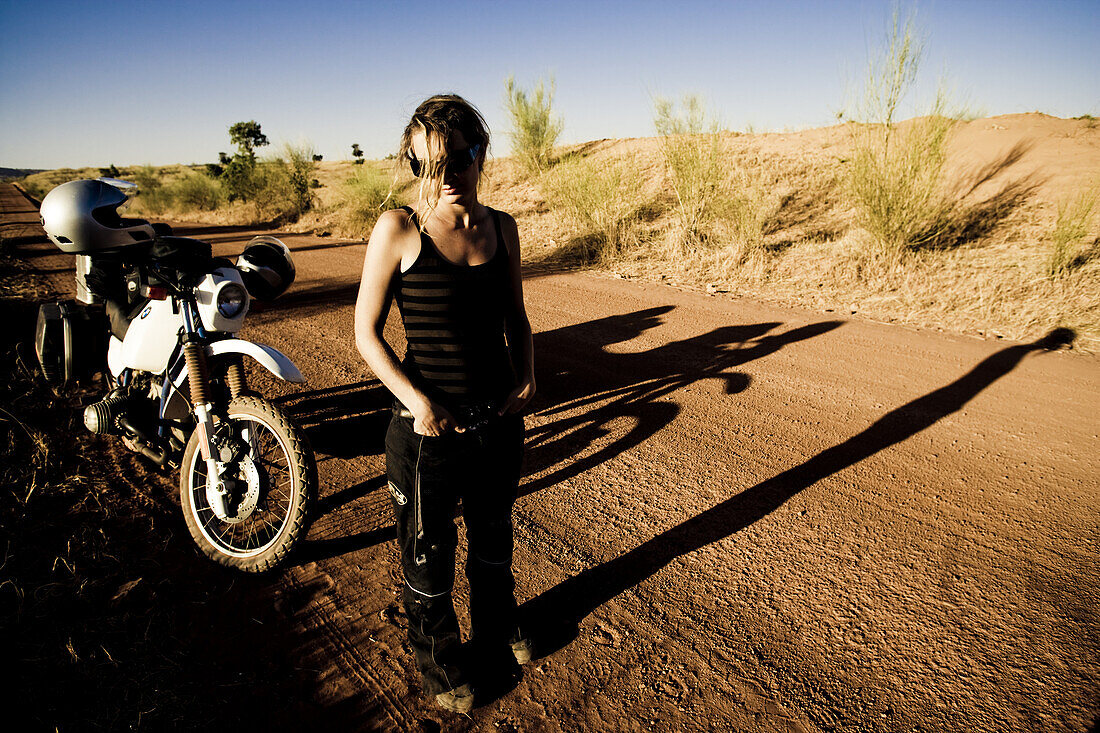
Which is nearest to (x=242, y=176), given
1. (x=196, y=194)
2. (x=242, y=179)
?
(x=242, y=179)

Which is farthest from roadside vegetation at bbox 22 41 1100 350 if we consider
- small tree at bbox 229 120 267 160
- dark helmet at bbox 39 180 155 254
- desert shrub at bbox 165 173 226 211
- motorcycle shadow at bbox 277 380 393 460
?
small tree at bbox 229 120 267 160

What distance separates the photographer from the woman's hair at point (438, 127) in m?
1.63

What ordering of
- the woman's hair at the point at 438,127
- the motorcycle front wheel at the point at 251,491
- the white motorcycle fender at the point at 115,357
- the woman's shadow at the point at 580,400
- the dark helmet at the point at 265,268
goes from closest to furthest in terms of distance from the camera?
1. the woman's hair at the point at 438,127
2. the motorcycle front wheel at the point at 251,491
3. the dark helmet at the point at 265,268
4. the white motorcycle fender at the point at 115,357
5. the woman's shadow at the point at 580,400

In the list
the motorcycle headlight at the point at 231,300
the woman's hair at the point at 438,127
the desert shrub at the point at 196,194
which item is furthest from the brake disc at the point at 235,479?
the desert shrub at the point at 196,194

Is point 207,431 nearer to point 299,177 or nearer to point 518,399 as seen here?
point 518,399

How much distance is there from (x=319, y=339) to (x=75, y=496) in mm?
2970

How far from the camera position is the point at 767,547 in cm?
287

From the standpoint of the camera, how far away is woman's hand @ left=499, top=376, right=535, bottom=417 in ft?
6.23

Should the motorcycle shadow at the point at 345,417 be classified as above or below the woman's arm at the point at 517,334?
below

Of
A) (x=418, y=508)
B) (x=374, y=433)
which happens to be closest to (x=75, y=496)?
(x=374, y=433)

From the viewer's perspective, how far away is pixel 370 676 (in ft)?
6.94

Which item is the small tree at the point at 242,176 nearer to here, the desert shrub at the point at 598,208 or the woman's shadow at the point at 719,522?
the desert shrub at the point at 598,208

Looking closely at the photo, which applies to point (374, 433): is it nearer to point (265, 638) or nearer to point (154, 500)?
point (154, 500)

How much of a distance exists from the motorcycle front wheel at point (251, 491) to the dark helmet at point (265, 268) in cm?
77
